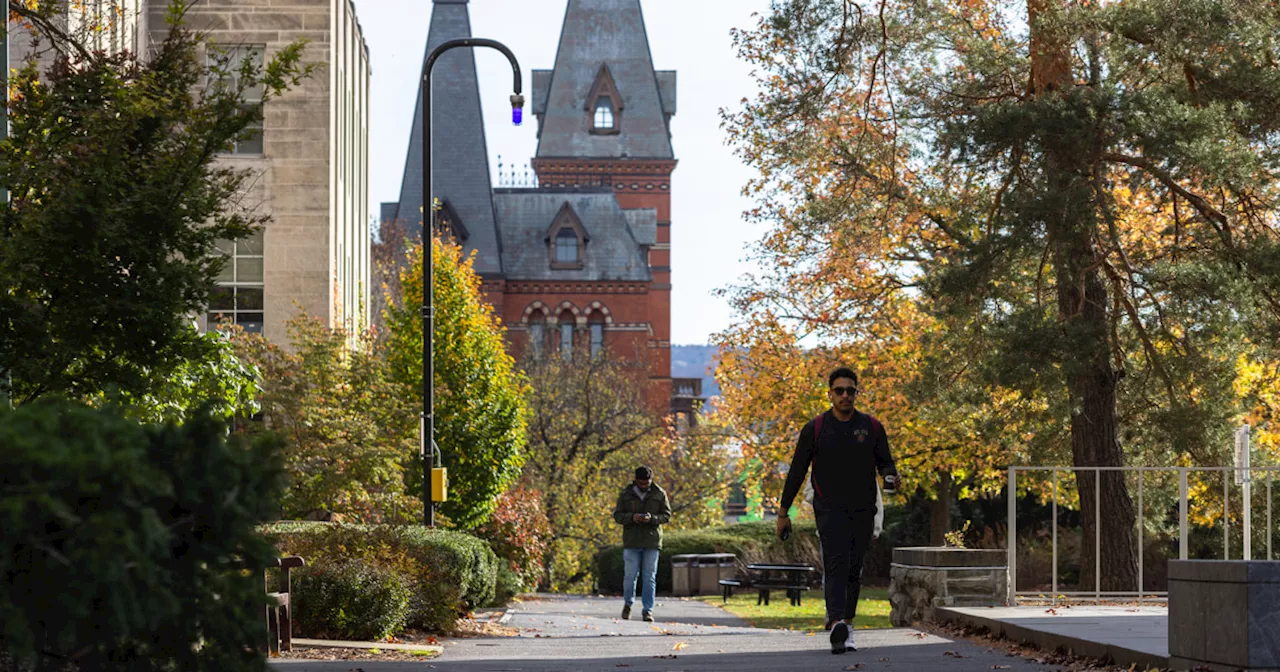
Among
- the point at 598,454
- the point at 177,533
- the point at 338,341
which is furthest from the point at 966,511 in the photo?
the point at 177,533

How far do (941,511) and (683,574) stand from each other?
6428 millimetres

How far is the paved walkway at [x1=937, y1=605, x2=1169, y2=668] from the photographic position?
9469 mm

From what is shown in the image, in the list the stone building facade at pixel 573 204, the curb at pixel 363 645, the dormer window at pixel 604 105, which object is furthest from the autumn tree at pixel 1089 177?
the dormer window at pixel 604 105

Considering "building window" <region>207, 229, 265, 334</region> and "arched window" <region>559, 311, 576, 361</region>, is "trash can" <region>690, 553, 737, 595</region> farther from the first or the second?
"arched window" <region>559, 311, 576, 361</region>

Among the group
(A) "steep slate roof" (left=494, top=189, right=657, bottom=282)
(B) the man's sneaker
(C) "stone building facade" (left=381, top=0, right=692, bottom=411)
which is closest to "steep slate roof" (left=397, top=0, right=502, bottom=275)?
(C) "stone building facade" (left=381, top=0, right=692, bottom=411)

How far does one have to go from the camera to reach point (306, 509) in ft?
77.7

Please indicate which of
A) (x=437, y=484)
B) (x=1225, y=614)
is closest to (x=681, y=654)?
(x=1225, y=614)

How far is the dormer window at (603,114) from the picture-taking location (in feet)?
A: 296

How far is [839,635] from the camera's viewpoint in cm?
1074

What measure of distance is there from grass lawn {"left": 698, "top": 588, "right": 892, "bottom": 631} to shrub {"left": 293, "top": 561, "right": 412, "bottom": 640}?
5.21m

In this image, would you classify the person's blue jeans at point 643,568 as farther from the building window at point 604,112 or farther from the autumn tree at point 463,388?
the building window at point 604,112

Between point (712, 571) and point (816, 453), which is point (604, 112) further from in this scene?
point (816, 453)

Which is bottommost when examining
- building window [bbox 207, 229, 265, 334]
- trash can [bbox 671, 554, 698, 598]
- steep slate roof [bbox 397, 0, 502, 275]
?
trash can [bbox 671, 554, 698, 598]

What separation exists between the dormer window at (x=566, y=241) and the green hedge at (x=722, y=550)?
45735mm
